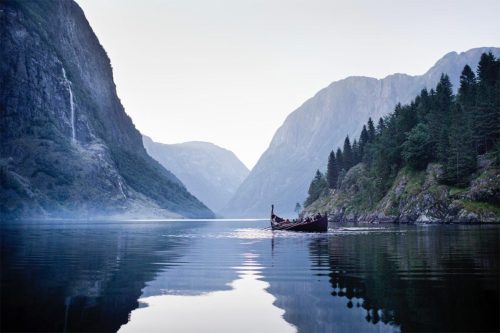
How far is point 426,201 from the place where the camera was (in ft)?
366

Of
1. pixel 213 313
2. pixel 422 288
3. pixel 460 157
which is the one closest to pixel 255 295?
pixel 213 313

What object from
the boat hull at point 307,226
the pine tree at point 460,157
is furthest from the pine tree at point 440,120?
the boat hull at point 307,226

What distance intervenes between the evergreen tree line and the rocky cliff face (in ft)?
11.8

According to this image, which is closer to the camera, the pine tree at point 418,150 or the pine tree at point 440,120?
the pine tree at point 440,120

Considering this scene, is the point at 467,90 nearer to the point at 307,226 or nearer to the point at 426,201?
the point at 426,201

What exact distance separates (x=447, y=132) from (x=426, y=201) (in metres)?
19.3

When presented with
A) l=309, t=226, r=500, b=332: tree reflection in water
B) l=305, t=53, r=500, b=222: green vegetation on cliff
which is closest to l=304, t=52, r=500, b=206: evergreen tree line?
l=305, t=53, r=500, b=222: green vegetation on cliff

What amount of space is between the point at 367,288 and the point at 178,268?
13.0 meters

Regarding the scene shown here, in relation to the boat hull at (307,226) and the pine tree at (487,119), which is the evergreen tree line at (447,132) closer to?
the pine tree at (487,119)

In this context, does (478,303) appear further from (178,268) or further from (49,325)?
(178,268)

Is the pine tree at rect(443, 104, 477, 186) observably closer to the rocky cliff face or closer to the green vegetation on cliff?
Result: the green vegetation on cliff

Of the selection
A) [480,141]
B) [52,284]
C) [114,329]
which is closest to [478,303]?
[114,329]

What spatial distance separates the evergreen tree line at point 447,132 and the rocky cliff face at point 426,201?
3611 millimetres

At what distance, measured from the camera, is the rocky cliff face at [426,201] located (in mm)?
94481
